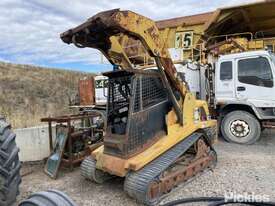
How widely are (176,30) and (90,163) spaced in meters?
6.73

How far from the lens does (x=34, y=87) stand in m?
25.8

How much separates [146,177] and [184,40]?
6.99 meters

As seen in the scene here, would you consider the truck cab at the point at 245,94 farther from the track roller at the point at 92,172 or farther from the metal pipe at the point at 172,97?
the track roller at the point at 92,172

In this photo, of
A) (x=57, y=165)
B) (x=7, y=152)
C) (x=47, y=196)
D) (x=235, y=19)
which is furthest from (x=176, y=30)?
(x=47, y=196)

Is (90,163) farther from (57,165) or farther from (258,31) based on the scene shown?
(258,31)

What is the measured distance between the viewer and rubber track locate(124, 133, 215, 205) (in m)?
4.65

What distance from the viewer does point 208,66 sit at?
31.6 ft

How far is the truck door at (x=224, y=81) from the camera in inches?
351

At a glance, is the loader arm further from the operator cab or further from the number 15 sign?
the number 15 sign

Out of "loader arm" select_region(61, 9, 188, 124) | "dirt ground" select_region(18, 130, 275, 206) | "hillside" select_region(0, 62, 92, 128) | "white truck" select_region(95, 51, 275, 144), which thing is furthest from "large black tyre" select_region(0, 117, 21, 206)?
"hillside" select_region(0, 62, 92, 128)

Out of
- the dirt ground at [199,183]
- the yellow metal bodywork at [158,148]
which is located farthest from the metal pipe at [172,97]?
the dirt ground at [199,183]

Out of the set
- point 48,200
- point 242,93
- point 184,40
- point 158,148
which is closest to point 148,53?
point 158,148

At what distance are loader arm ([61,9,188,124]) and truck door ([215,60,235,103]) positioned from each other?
3.28m

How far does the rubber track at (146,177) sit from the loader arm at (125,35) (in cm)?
80
